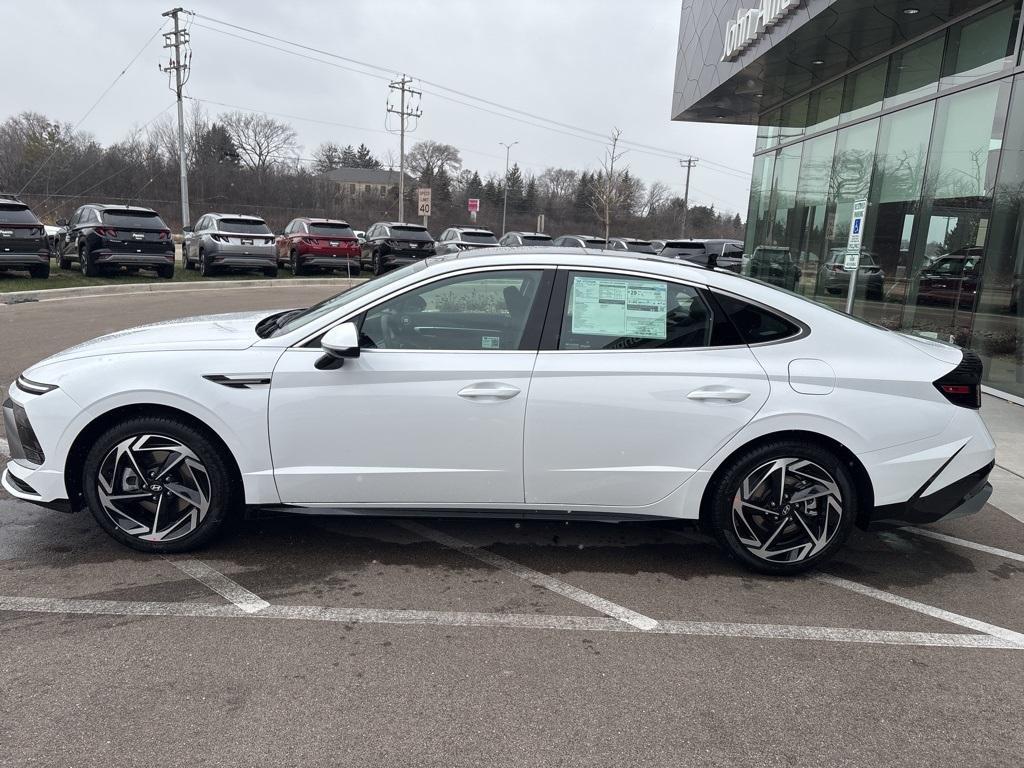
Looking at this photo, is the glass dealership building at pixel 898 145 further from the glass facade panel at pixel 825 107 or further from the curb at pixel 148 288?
the curb at pixel 148 288

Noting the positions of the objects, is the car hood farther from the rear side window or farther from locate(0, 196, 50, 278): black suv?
locate(0, 196, 50, 278): black suv

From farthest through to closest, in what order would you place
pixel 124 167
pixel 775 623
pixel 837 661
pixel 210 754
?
pixel 124 167 → pixel 775 623 → pixel 837 661 → pixel 210 754

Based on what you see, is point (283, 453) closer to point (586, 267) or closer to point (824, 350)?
point (586, 267)

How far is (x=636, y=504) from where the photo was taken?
12.2 feet

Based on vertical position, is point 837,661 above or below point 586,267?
below

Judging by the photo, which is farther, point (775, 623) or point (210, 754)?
point (775, 623)

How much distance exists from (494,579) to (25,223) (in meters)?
16.4

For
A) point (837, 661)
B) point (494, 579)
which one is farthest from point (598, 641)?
point (837, 661)

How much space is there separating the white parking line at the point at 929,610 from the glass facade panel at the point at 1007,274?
253 inches

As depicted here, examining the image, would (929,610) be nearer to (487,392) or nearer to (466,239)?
(487,392)

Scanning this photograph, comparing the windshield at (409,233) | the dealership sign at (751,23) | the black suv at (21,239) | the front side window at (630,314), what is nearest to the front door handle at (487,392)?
the front side window at (630,314)

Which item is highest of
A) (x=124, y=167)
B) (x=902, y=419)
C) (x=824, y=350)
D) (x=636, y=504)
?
(x=124, y=167)

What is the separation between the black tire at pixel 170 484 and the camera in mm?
3629

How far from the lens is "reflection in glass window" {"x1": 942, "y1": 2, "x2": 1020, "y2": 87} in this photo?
357 inches
